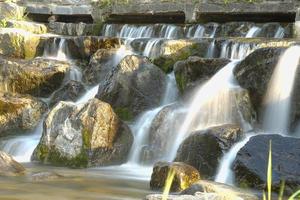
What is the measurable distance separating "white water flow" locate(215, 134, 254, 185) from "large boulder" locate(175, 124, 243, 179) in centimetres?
6

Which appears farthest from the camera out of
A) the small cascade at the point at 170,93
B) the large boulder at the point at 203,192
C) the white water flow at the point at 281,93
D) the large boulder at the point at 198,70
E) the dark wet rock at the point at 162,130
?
the small cascade at the point at 170,93

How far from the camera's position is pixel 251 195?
242 inches

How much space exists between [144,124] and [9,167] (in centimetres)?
289

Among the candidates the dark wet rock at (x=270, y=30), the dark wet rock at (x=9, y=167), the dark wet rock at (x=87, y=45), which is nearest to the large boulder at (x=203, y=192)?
the dark wet rock at (x=9, y=167)

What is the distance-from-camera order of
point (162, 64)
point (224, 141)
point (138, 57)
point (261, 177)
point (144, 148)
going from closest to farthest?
point (261, 177) → point (224, 141) → point (144, 148) → point (138, 57) → point (162, 64)

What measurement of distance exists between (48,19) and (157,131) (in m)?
10.6

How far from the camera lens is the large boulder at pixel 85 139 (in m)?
8.88

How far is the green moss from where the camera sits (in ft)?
34.7

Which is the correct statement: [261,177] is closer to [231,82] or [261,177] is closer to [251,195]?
[251,195]

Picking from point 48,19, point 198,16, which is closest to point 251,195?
point 198,16

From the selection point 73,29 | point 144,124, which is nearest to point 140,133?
point 144,124

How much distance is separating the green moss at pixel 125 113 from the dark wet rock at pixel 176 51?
5.69ft

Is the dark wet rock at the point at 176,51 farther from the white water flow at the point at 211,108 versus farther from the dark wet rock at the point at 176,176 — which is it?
the dark wet rock at the point at 176,176

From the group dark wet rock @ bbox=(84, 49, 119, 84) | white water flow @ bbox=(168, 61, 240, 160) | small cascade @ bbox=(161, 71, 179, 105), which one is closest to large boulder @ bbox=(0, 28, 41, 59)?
dark wet rock @ bbox=(84, 49, 119, 84)
